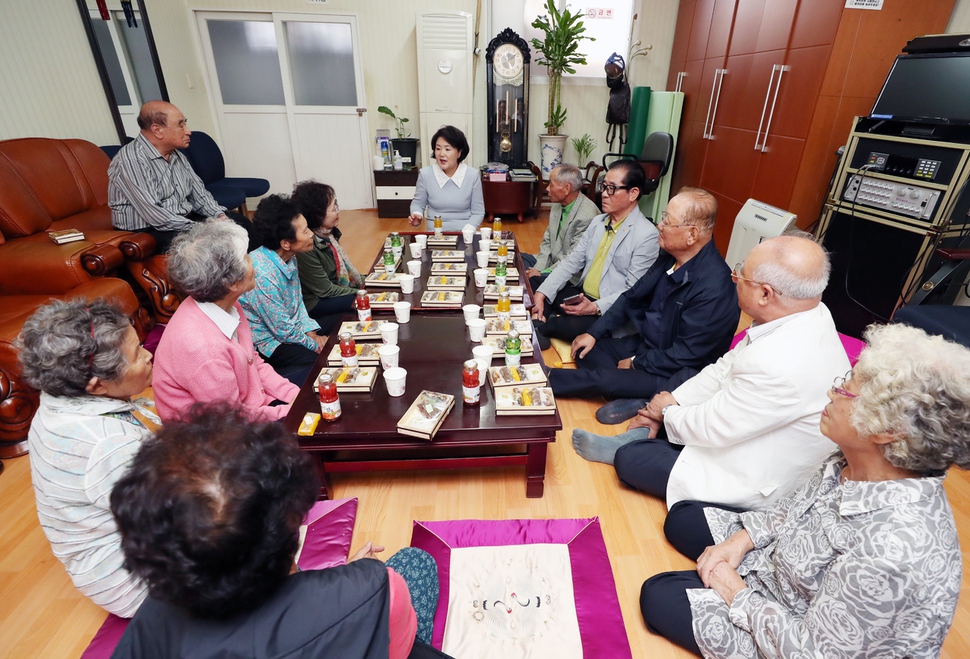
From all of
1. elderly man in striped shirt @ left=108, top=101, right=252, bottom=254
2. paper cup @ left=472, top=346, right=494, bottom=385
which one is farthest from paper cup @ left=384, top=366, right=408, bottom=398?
elderly man in striped shirt @ left=108, top=101, right=252, bottom=254

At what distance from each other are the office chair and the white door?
0.97 meters

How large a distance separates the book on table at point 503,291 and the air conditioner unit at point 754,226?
1.71 metres

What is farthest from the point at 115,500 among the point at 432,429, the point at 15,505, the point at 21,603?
the point at 15,505

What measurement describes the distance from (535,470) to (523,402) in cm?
30

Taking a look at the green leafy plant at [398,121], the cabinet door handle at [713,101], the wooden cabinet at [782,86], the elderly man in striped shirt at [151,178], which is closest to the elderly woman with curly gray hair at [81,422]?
the elderly man in striped shirt at [151,178]

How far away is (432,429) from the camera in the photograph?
142cm

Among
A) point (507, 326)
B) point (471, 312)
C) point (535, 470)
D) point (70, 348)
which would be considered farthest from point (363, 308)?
point (70, 348)

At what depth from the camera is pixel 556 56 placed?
4.78 meters

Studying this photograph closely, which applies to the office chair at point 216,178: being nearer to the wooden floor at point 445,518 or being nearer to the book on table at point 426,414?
the wooden floor at point 445,518

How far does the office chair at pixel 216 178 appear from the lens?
4.18 meters

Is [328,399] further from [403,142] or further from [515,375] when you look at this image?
[403,142]

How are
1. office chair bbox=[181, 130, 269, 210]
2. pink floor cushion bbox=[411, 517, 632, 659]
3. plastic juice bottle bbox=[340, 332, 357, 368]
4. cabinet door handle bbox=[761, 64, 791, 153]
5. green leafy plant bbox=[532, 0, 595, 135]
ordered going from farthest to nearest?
green leafy plant bbox=[532, 0, 595, 135]
office chair bbox=[181, 130, 269, 210]
cabinet door handle bbox=[761, 64, 791, 153]
plastic juice bottle bbox=[340, 332, 357, 368]
pink floor cushion bbox=[411, 517, 632, 659]

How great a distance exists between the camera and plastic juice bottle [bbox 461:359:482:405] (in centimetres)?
149

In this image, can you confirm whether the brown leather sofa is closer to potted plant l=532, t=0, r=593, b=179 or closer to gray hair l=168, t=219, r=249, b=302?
gray hair l=168, t=219, r=249, b=302
